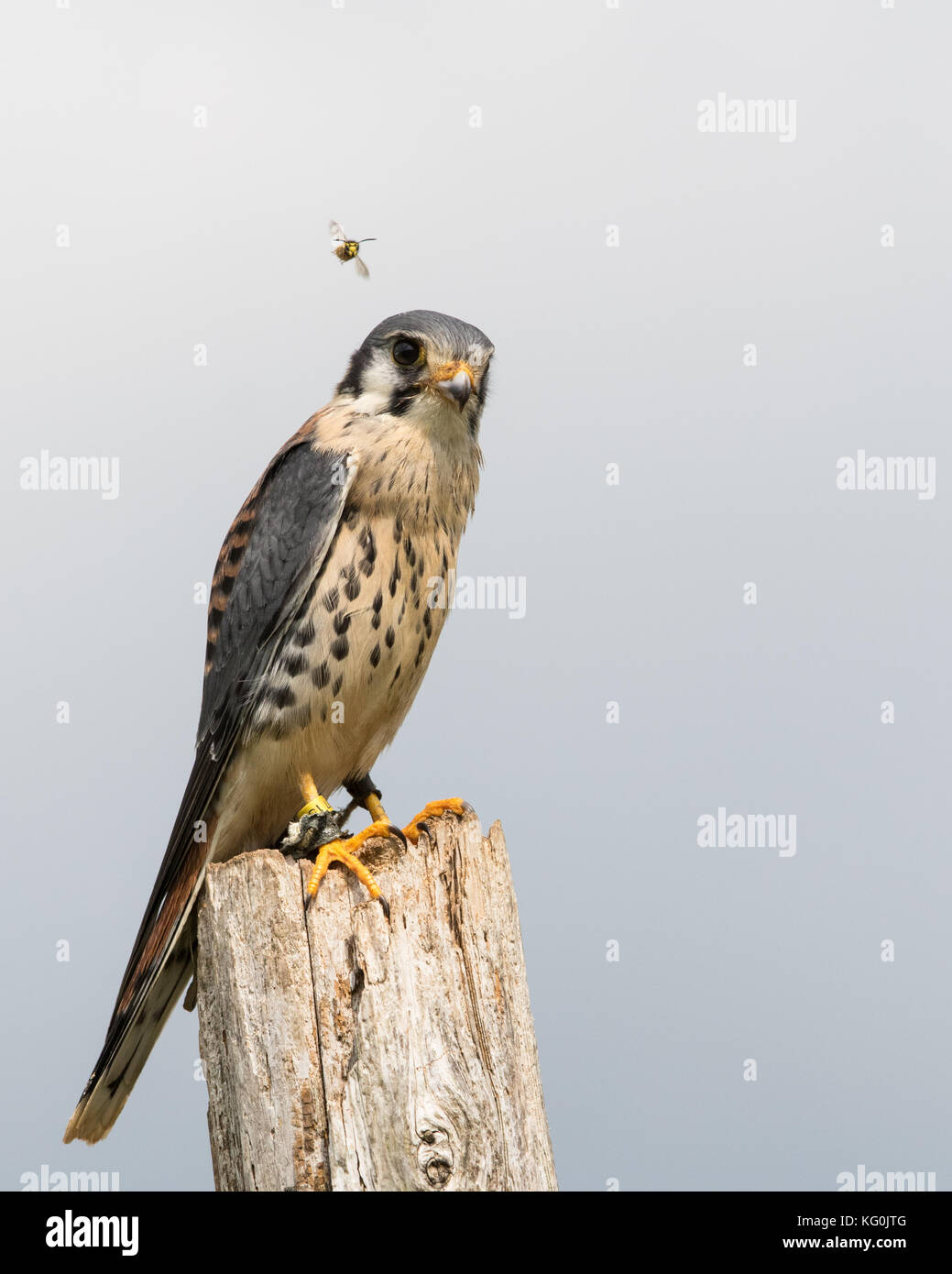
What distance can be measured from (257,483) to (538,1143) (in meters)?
1.93

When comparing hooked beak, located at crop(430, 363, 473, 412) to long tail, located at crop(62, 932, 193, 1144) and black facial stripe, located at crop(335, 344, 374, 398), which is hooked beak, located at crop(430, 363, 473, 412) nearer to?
black facial stripe, located at crop(335, 344, 374, 398)

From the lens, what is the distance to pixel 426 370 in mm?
3227

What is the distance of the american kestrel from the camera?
3.18m

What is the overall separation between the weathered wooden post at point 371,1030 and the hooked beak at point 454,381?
1165 millimetres

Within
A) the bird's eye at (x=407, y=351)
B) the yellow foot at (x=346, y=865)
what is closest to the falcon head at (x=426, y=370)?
the bird's eye at (x=407, y=351)

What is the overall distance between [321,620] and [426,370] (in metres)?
0.72

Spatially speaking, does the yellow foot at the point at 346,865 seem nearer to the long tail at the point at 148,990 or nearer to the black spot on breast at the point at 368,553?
the long tail at the point at 148,990

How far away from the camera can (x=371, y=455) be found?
3.22m

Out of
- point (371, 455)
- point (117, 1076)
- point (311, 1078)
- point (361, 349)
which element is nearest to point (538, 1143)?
point (311, 1078)

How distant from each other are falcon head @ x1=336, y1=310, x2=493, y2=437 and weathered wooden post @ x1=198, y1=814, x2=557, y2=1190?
119cm

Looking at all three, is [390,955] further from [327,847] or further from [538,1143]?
[538,1143]

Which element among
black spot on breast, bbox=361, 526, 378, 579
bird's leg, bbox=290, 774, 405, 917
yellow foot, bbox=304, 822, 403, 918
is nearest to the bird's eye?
black spot on breast, bbox=361, 526, 378, 579

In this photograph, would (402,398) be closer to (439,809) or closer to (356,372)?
(356,372)

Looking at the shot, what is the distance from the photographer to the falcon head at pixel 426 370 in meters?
3.20
